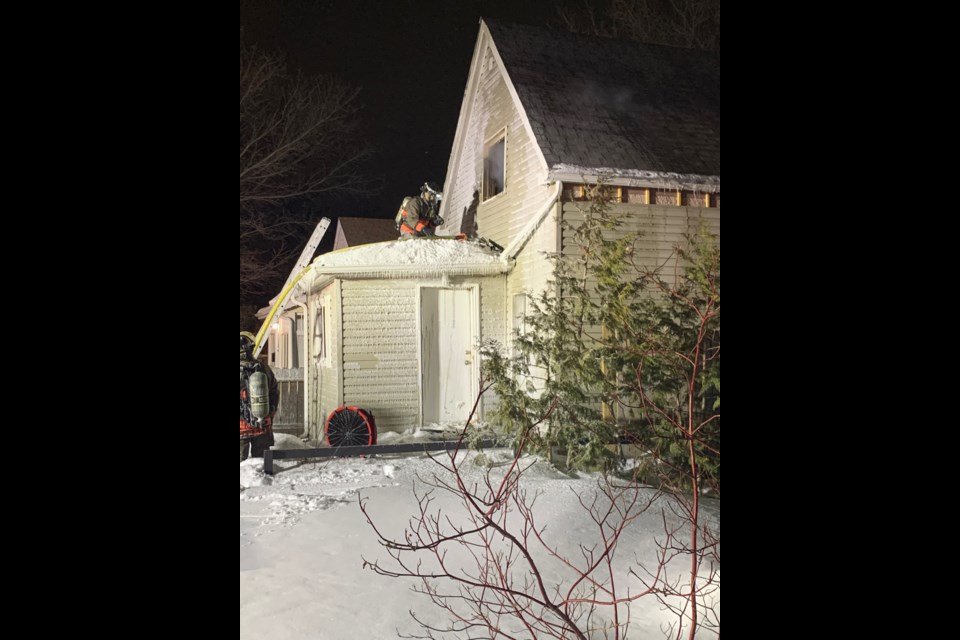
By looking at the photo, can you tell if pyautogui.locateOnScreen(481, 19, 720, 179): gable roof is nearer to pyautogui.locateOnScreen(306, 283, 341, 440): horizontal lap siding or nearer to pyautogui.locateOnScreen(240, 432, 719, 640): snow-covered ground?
pyautogui.locateOnScreen(306, 283, 341, 440): horizontal lap siding

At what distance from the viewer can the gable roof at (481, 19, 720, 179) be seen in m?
9.17

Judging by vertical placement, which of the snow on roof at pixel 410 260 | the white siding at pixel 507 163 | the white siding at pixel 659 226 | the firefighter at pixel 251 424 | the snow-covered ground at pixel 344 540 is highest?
the white siding at pixel 507 163

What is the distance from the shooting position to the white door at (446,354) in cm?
970

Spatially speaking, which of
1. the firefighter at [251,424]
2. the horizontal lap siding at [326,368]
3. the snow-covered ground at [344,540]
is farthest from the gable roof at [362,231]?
the snow-covered ground at [344,540]

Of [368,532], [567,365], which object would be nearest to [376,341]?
[567,365]

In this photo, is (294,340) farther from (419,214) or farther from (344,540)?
(344,540)

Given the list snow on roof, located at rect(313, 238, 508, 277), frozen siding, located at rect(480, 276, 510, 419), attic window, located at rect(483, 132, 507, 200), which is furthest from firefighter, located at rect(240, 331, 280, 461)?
attic window, located at rect(483, 132, 507, 200)

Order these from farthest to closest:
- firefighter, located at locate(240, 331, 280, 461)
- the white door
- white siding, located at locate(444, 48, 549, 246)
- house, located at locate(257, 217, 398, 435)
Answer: house, located at locate(257, 217, 398, 435) < white siding, located at locate(444, 48, 549, 246) < the white door < firefighter, located at locate(240, 331, 280, 461)

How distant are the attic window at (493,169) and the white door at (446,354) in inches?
96.9

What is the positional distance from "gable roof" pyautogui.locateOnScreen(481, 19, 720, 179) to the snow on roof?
1.68m

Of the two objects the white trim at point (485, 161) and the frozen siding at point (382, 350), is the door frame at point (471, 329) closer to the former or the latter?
the frozen siding at point (382, 350)
